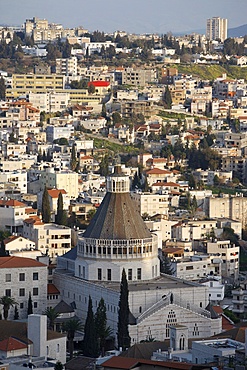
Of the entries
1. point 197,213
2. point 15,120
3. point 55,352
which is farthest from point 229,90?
point 55,352

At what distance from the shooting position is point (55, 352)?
5441cm

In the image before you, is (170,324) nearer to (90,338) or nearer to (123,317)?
(123,317)

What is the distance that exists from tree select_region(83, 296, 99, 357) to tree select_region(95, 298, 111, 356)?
361 mm

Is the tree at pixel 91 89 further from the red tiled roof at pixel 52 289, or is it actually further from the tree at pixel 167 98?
the red tiled roof at pixel 52 289

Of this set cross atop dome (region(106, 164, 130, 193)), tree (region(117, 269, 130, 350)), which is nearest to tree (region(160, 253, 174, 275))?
cross atop dome (region(106, 164, 130, 193))

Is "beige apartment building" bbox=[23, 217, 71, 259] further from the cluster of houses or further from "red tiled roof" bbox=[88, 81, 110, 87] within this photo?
"red tiled roof" bbox=[88, 81, 110, 87]

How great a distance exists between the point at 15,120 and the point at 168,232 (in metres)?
38.4

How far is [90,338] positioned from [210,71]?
356 ft

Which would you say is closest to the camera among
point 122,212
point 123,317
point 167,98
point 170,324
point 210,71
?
point 123,317

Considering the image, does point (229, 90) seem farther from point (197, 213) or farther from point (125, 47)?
point (197, 213)

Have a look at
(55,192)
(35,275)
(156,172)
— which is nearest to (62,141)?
(156,172)

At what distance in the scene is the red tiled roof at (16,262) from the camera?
6367cm

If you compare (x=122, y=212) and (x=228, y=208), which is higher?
(x=122, y=212)

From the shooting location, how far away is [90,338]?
56.7 m
